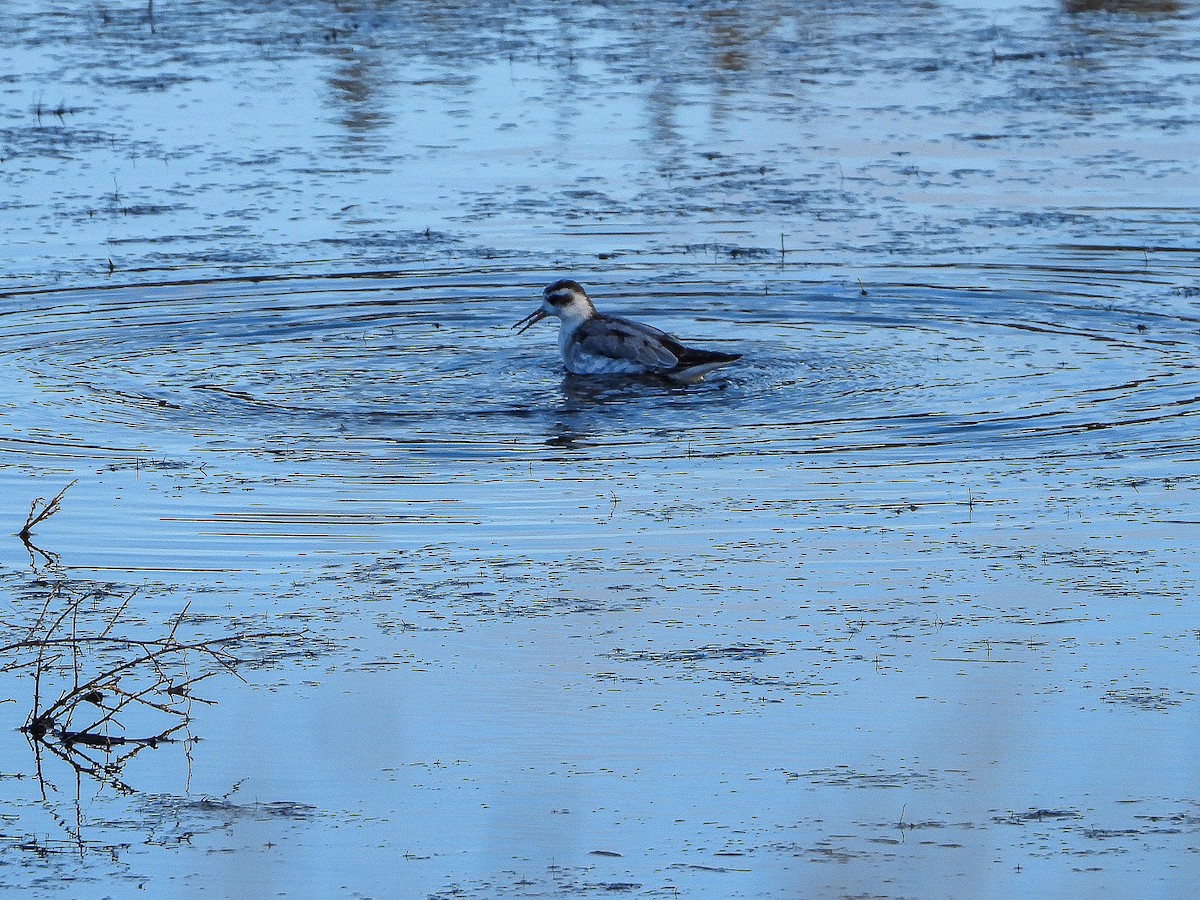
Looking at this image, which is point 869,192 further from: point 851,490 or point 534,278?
point 851,490

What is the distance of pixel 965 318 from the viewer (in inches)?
511

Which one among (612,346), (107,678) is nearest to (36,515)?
(107,678)

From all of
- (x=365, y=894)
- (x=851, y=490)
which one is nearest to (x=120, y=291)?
(x=851, y=490)

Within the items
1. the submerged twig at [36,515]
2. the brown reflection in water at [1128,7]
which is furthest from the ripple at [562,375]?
the brown reflection in water at [1128,7]

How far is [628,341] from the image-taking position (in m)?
12.3

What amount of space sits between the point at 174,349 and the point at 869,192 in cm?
535

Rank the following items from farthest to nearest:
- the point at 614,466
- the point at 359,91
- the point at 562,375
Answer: the point at 359,91, the point at 562,375, the point at 614,466

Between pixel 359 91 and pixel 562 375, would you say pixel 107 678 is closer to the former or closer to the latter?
pixel 562 375

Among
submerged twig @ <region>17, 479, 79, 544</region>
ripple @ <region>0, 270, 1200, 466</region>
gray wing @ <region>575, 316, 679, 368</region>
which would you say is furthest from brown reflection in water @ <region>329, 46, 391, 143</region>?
submerged twig @ <region>17, 479, 79, 544</region>

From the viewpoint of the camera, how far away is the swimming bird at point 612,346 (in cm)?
1205

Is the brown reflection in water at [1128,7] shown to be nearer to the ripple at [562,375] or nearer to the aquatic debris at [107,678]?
the ripple at [562,375]

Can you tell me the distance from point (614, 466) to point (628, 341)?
241 centimetres

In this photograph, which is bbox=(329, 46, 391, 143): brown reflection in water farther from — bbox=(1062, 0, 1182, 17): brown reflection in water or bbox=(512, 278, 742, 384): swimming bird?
bbox=(1062, 0, 1182, 17): brown reflection in water

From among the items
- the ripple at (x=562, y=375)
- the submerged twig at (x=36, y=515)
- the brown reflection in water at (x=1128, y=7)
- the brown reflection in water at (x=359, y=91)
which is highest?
the brown reflection in water at (x=1128, y=7)
